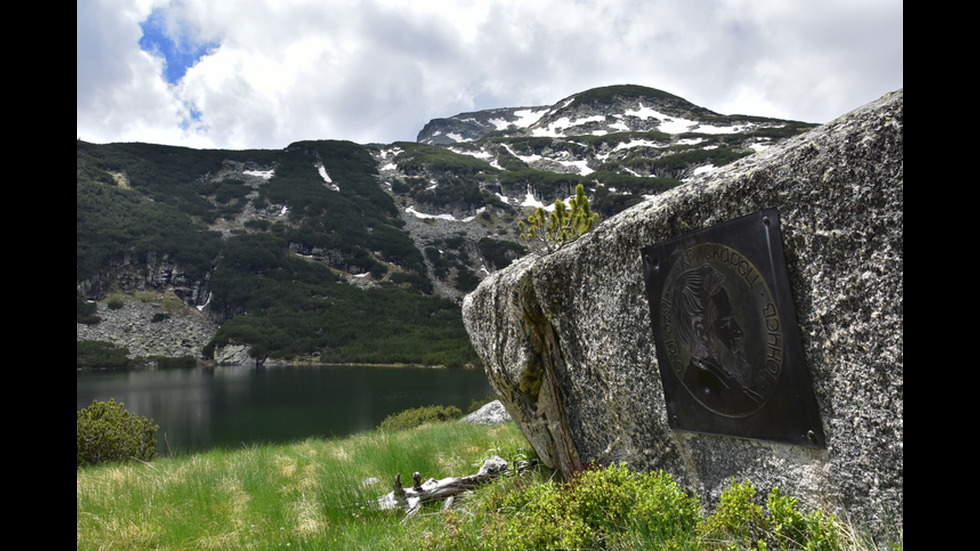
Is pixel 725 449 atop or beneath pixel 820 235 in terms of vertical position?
beneath

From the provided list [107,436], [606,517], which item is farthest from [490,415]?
[606,517]

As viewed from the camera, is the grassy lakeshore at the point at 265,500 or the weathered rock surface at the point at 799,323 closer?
the weathered rock surface at the point at 799,323

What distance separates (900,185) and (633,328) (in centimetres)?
167

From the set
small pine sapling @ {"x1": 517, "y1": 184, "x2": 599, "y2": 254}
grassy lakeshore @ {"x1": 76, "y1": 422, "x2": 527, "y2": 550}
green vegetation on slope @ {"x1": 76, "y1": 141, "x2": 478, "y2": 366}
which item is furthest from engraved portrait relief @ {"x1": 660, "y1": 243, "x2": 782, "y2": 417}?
green vegetation on slope @ {"x1": 76, "y1": 141, "x2": 478, "y2": 366}

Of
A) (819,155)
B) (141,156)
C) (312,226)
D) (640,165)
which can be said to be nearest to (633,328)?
(819,155)

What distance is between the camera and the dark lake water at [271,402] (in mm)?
31109

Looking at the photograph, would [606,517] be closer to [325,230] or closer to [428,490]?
[428,490]

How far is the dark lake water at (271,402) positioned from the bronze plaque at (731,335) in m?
21.4

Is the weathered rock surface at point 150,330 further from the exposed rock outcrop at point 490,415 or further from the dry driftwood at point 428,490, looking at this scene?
the dry driftwood at point 428,490

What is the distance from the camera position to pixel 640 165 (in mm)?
168750

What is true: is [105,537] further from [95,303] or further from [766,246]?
[95,303]

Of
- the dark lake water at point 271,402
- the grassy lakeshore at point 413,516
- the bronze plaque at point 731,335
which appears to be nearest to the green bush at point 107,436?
the grassy lakeshore at point 413,516

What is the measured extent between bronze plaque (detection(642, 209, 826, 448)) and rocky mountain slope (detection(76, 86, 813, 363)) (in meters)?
85.4

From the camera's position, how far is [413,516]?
3.99m
